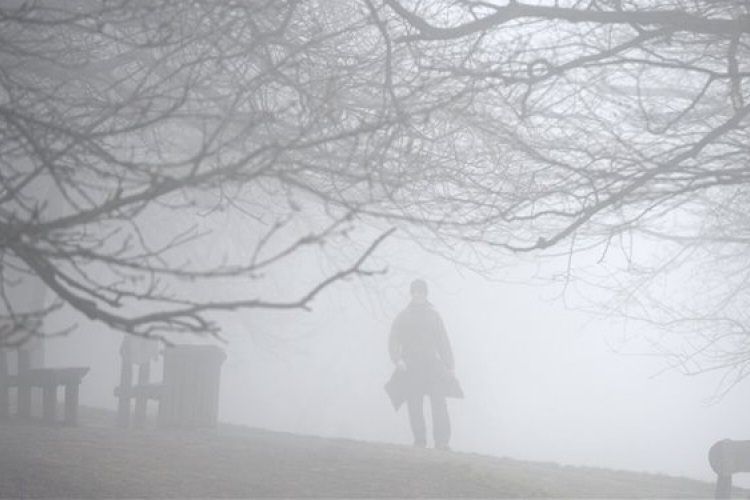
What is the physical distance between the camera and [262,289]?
2402cm

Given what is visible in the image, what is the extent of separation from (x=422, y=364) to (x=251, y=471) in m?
4.95

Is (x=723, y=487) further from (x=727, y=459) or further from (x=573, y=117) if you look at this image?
(x=573, y=117)

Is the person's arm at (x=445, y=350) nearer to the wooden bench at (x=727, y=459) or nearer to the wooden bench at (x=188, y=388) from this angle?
the wooden bench at (x=188, y=388)

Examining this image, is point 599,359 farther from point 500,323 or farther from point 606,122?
point 606,122

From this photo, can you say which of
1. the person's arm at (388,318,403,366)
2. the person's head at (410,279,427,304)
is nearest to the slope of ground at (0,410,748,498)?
the person's arm at (388,318,403,366)

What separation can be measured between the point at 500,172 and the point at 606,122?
42.8 inches

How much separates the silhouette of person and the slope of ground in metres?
2.11

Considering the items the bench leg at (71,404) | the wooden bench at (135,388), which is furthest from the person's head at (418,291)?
the bench leg at (71,404)

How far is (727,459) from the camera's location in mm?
8273

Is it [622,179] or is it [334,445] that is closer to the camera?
[622,179]

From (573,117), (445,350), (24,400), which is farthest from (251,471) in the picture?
(445,350)

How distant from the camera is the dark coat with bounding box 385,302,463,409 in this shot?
12109 mm

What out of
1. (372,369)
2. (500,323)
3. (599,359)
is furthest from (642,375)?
(372,369)

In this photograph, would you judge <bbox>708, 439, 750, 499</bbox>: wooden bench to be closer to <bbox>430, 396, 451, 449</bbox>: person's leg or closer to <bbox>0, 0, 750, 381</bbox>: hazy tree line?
<bbox>0, 0, 750, 381</bbox>: hazy tree line
